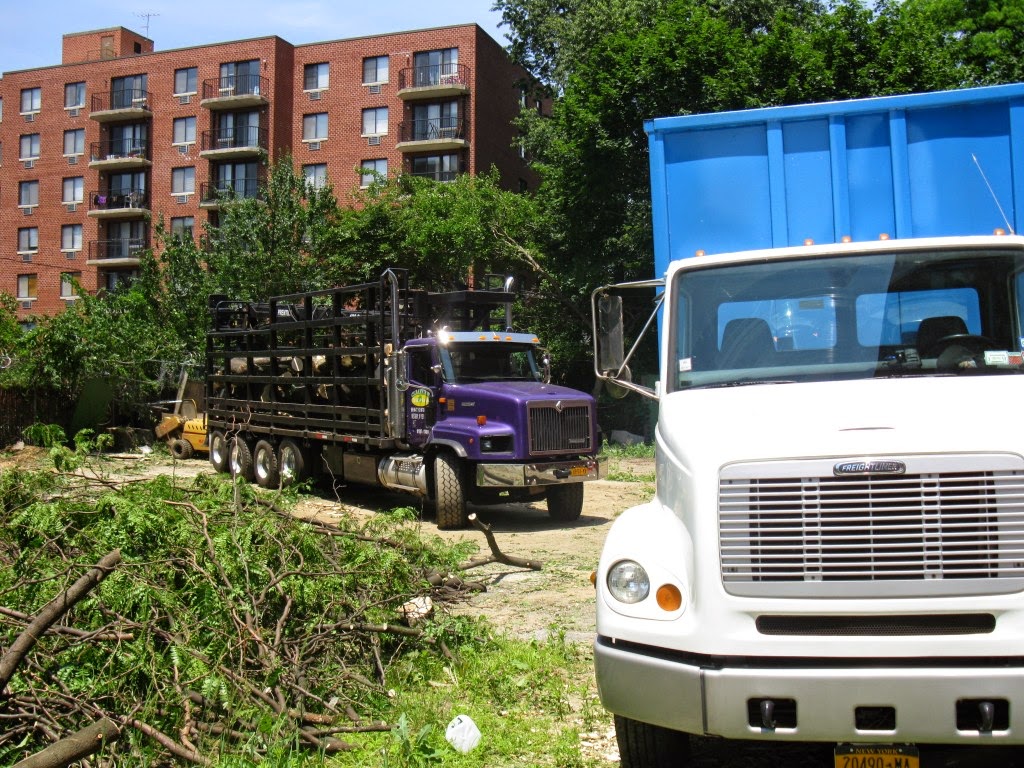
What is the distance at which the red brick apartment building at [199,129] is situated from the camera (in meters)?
43.1

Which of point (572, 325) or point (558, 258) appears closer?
point (558, 258)

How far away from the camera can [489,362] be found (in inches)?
548

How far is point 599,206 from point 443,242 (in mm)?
5576

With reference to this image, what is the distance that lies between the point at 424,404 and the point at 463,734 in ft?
29.6

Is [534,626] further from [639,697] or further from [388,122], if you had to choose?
[388,122]

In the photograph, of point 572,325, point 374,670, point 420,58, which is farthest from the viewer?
point 420,58

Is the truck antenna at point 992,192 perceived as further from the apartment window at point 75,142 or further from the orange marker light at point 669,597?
the apartment window at point 75,142

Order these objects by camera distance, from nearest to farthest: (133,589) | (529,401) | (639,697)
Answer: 1. (639,697)
2. (133,589)
3. (529,401)

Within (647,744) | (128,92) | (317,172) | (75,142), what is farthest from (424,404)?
(75,142)

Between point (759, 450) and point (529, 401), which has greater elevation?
point (529, 401)

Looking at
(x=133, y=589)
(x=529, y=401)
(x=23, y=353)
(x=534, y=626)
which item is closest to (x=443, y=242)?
(x=23, y=353)

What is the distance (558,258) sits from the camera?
97.1 ft

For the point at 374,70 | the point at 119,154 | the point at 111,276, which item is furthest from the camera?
the point at 111,276

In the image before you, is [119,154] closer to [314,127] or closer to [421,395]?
[314,127]
